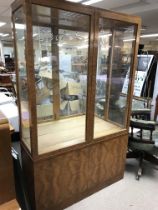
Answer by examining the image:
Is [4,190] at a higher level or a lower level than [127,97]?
lower

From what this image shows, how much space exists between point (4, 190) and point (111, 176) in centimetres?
147

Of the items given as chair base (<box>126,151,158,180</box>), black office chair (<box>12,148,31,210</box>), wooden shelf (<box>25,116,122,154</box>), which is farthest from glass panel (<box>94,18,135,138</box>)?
black office chair (<box>12,148,31,210</box>)

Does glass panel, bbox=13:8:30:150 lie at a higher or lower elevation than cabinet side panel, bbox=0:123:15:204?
higher

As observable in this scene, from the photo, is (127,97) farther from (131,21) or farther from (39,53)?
(39,53)

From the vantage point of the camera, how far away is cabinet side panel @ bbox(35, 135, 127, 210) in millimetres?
1771

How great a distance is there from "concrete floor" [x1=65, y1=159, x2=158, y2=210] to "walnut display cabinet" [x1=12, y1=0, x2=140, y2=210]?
9 centimetres

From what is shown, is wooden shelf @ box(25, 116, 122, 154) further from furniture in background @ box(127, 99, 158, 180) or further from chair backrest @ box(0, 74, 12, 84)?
chair backrest @ box(0, 74, 12, 84)

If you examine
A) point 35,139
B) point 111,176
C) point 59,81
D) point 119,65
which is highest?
point 119,65

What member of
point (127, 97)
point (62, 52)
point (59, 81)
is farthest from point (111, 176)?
point (62, 52)

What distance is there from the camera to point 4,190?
1242mm

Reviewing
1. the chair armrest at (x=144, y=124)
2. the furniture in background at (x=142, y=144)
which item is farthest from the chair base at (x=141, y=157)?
the chair armrest at (x=144, y=124)

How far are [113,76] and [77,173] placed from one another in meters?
1.33

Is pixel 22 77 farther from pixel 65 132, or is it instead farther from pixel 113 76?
pixel 113 76

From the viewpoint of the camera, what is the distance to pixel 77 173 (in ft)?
6.52
